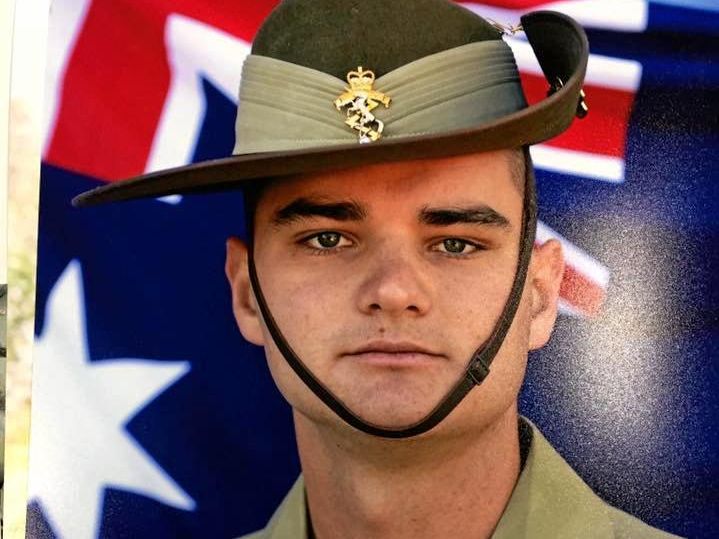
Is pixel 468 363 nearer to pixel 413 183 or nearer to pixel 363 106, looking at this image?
pixel 413 183

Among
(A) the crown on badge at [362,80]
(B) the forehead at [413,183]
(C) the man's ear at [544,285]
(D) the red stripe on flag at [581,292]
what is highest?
(A) the crown on badge at [362,80]

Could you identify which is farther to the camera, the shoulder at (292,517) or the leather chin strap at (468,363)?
the shoulder at (292,517)

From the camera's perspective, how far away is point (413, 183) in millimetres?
2084

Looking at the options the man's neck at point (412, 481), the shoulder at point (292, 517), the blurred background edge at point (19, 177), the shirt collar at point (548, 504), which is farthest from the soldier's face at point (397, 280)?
the blurred background edge at point (19, 177)

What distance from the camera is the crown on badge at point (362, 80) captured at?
212 centimetres

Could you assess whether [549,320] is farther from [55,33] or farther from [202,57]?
[55,33]

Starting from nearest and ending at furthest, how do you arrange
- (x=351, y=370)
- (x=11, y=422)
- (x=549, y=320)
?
1. (x=351, y=370)
2. (x=549, y=320)
3. (x=11, y=422)

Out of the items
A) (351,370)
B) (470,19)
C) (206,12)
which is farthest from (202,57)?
(351,370)

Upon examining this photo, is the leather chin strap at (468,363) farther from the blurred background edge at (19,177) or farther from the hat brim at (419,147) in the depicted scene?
the blurred background edge at (19,177)

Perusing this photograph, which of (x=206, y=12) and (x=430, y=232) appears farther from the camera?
(x=206, y=12)

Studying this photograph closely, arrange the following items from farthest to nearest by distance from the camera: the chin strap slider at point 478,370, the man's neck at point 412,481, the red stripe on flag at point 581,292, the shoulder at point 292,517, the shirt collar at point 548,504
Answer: the red stripe on flag at point 581,292 < the shoulder at point 292,517 < the shirt collar at point 548,504 < the man's neck at point 412,481 < the chin strap slider at point 478,370

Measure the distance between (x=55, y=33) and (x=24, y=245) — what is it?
0.58 meters

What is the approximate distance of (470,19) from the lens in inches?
86.6

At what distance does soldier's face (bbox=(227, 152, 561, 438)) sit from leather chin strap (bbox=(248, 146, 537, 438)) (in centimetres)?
1
